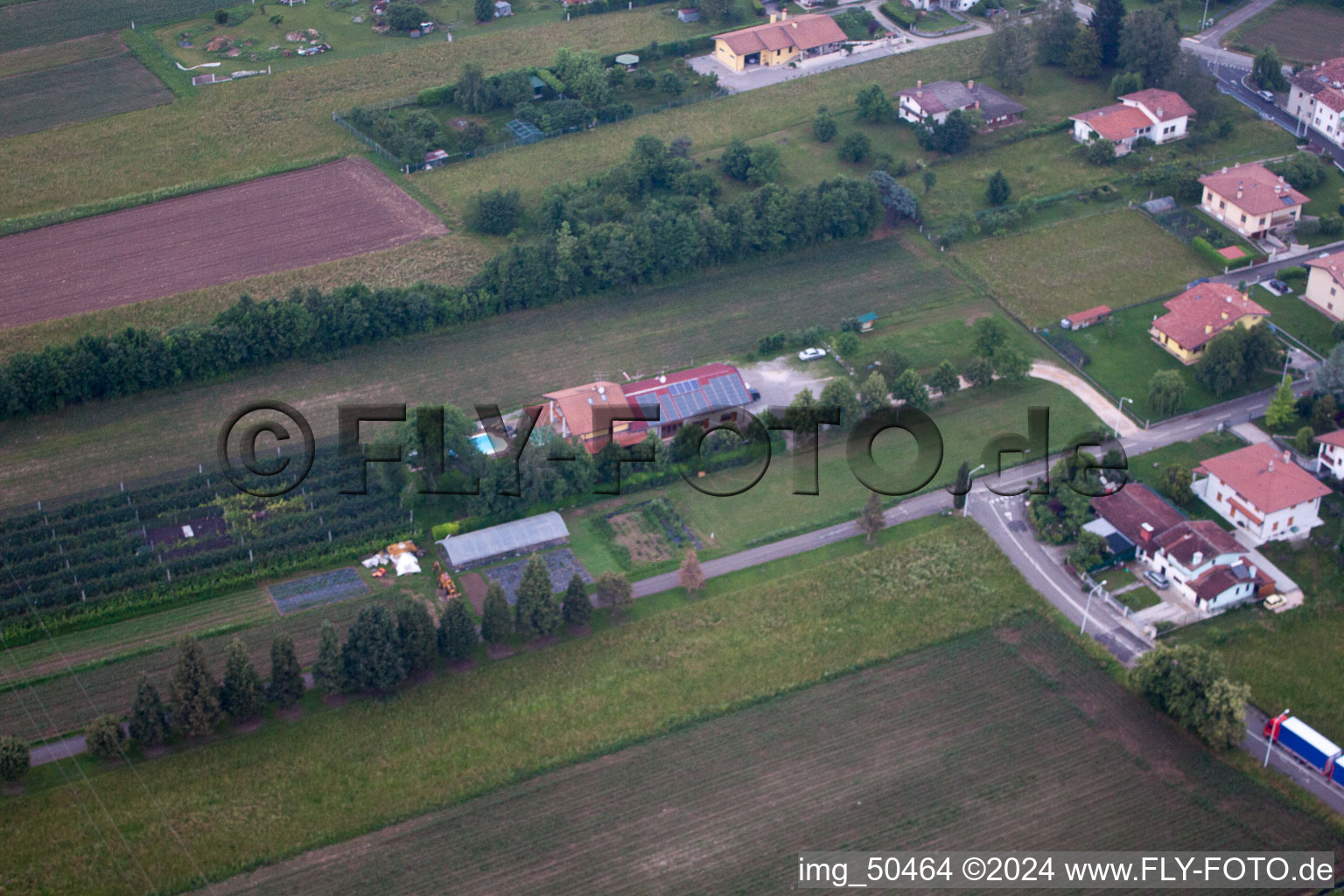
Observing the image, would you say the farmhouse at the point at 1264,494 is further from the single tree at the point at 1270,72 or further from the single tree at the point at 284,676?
the single tree at the point at 1270,72

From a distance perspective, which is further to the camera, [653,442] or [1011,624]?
[653,442]

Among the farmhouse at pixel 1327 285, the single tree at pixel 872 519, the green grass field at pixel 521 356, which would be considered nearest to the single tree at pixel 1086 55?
the green grass field at pixel 521 356

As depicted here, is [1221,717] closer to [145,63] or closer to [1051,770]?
[1051,770]

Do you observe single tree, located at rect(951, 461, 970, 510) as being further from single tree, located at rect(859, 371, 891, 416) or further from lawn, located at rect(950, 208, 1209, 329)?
lawn, located at rect(950, 208, 1209, 329)

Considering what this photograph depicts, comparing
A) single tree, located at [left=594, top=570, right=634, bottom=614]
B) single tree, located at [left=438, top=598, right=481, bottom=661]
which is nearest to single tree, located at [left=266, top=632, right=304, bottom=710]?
single tree, located at [left=438, top=598, right=481, bottom=661]

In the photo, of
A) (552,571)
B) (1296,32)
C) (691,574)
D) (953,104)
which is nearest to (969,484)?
(691,574)

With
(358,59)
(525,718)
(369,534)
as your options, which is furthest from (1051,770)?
(358,59)
